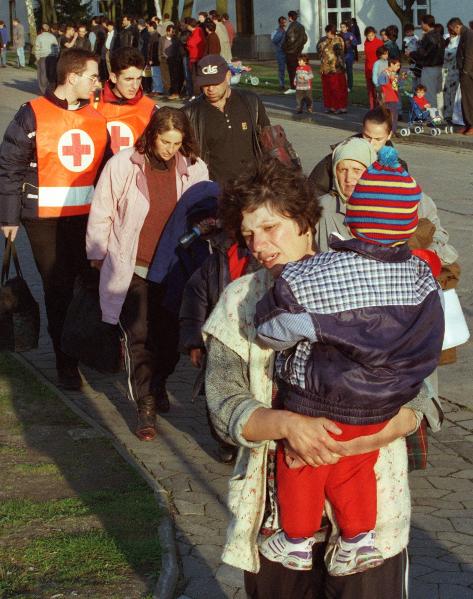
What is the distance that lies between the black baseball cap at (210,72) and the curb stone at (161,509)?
93.0 inches

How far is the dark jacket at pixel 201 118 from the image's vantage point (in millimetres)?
8789

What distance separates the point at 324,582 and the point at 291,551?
143mm

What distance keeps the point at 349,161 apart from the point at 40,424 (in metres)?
2.41

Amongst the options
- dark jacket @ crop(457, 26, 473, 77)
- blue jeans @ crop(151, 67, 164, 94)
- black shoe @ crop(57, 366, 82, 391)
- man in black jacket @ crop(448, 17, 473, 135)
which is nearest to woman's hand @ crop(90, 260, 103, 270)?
black shoe @ crop(57, 366, 82, 391)

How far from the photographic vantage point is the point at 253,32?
160ft

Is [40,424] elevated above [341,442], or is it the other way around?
[341,442]

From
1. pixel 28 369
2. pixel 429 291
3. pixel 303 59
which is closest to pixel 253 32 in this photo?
pixel 303 59

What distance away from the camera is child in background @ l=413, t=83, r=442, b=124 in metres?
22.6

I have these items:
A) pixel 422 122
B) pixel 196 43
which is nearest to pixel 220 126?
pixel 422 122

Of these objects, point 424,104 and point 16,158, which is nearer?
A: point 16,158

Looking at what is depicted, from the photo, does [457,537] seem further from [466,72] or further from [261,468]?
[466,72]

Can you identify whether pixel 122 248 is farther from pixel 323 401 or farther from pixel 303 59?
pixel 303 59

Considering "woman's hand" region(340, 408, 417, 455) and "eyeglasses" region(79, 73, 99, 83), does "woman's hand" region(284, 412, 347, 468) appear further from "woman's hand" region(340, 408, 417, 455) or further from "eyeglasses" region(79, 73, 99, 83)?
"eyeglasses" region(79, 73, 99, 83)

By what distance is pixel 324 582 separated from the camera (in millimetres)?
3275
